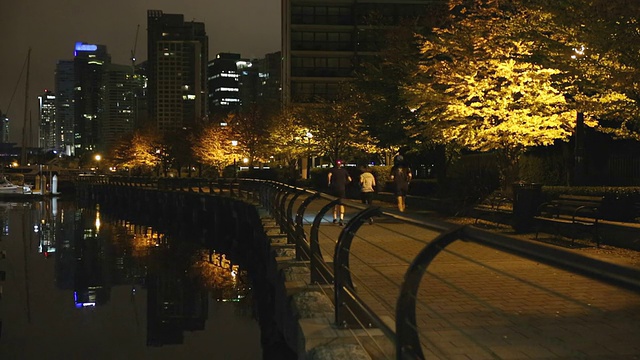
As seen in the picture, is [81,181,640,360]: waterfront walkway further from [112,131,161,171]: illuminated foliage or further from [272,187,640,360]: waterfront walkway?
[112,131,161,171]: illuminated foliage

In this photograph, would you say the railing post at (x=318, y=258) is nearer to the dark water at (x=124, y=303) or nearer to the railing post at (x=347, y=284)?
the railing post at (x=347, y=284)

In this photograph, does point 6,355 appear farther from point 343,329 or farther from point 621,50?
point 621,50

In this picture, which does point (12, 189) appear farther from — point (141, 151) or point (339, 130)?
point (339, 130)

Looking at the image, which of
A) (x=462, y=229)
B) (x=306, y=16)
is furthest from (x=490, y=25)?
(x=306, y=16)

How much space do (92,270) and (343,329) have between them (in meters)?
17.9

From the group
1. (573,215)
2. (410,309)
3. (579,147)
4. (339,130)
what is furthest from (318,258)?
(339,130)

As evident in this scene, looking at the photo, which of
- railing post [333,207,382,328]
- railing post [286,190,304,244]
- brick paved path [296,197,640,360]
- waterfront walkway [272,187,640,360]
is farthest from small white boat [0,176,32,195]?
railing post [333,207,382,328]

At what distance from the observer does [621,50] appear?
13.1 m

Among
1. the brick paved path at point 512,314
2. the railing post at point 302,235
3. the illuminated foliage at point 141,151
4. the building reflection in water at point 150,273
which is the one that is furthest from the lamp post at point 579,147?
the illuminated foliage at point 141,151

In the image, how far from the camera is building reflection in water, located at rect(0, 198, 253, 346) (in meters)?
15.9

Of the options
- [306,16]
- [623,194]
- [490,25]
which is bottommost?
[623,194]

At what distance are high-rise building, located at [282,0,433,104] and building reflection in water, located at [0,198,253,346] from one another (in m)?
41.7

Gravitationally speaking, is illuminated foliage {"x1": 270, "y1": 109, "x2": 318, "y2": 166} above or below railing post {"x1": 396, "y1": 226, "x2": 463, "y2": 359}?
above

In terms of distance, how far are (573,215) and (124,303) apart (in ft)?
36.3
